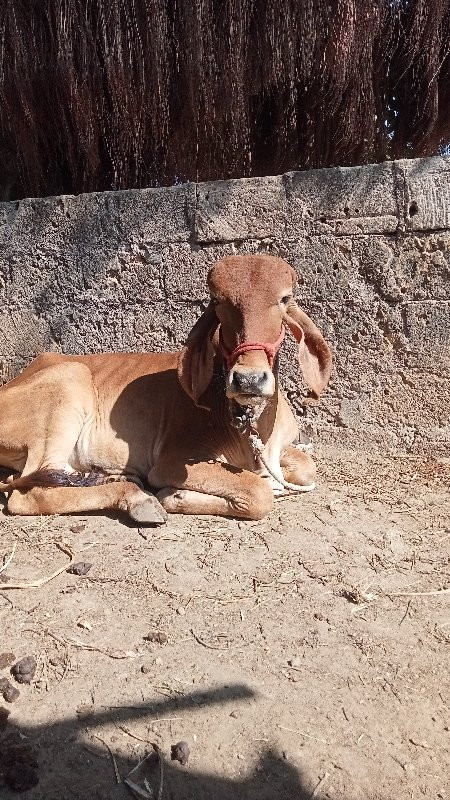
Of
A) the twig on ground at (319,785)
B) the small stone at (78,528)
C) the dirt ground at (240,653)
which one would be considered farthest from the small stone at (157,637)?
the small stone at (78,528)

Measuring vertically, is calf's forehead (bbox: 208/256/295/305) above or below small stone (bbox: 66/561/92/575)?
above

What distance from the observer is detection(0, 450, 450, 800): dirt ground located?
1.92 m

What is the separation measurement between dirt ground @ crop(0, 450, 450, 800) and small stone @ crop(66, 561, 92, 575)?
0.11ft

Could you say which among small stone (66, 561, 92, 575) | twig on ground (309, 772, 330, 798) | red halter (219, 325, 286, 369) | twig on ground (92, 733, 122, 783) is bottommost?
small stone (66, 561, 92, 575)

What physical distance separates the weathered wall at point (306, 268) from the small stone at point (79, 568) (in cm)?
199

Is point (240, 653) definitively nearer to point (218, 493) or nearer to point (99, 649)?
point (99, 649)

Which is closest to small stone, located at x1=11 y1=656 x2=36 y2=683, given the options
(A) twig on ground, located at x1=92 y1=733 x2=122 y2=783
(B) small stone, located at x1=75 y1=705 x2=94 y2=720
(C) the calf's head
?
(B) small stone, located at x1=75 y1=705 x2=94 y2=720

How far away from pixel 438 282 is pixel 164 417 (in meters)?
1.97

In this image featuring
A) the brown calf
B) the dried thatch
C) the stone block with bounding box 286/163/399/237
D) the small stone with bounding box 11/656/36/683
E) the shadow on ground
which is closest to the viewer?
the shadow on ground

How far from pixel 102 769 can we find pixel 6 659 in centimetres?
69

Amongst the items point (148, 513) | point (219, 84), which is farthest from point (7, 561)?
point (219, 84)

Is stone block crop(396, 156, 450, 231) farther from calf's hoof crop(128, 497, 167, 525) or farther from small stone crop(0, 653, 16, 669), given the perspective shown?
small stone crop(0, 653, 16, 669)

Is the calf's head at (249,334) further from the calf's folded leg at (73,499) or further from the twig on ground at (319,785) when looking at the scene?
the twig on ground at (319,785)

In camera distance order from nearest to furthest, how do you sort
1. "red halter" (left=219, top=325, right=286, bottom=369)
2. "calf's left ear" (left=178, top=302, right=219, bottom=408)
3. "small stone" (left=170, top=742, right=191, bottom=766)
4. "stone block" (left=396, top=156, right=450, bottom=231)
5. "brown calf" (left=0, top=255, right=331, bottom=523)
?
1. "small stone" (left=170, top=742, right=191, bottom=766)
2. "red halter" (left=219, top=325, right=286, bottom=369)
3. "brown calf" (left=0, top=255, right=331, bottom=523)
4. "calf's left ear" (left=178, top=302, right=219, bottom=408)
5. "stone block" (left=396, top=156, right=450, bottom=231)
